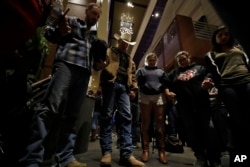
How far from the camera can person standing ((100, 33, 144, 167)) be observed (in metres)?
2.11

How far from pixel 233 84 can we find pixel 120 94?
1120 millimetres

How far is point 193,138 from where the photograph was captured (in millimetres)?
2398

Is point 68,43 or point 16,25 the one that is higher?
point 68,43

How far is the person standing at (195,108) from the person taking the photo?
2299 millimetres

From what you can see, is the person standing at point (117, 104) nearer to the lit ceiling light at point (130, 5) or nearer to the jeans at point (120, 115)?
the jeans at point (120, 115)

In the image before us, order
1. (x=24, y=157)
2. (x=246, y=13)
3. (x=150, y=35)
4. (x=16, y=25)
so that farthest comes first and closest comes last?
(x=150, y=35) < (x=24, y=157) < (x=16, y=25) < (x=246, y=13)

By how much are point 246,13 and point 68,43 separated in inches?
59.8

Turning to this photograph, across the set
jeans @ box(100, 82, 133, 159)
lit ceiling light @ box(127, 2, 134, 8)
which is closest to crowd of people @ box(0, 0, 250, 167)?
jeans @ box(100, 82, 133, 159)

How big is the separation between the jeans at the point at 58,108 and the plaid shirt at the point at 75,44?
61 mm

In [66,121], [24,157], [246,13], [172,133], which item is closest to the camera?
[246,13]

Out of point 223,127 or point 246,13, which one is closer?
point 246,13

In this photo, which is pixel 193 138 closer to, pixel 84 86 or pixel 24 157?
pixel 84 86

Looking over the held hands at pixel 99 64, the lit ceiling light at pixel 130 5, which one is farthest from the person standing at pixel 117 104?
the lit ceiling light at pixel 130 5

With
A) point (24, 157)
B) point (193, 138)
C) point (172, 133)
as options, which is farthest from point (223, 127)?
point (24, 157)
